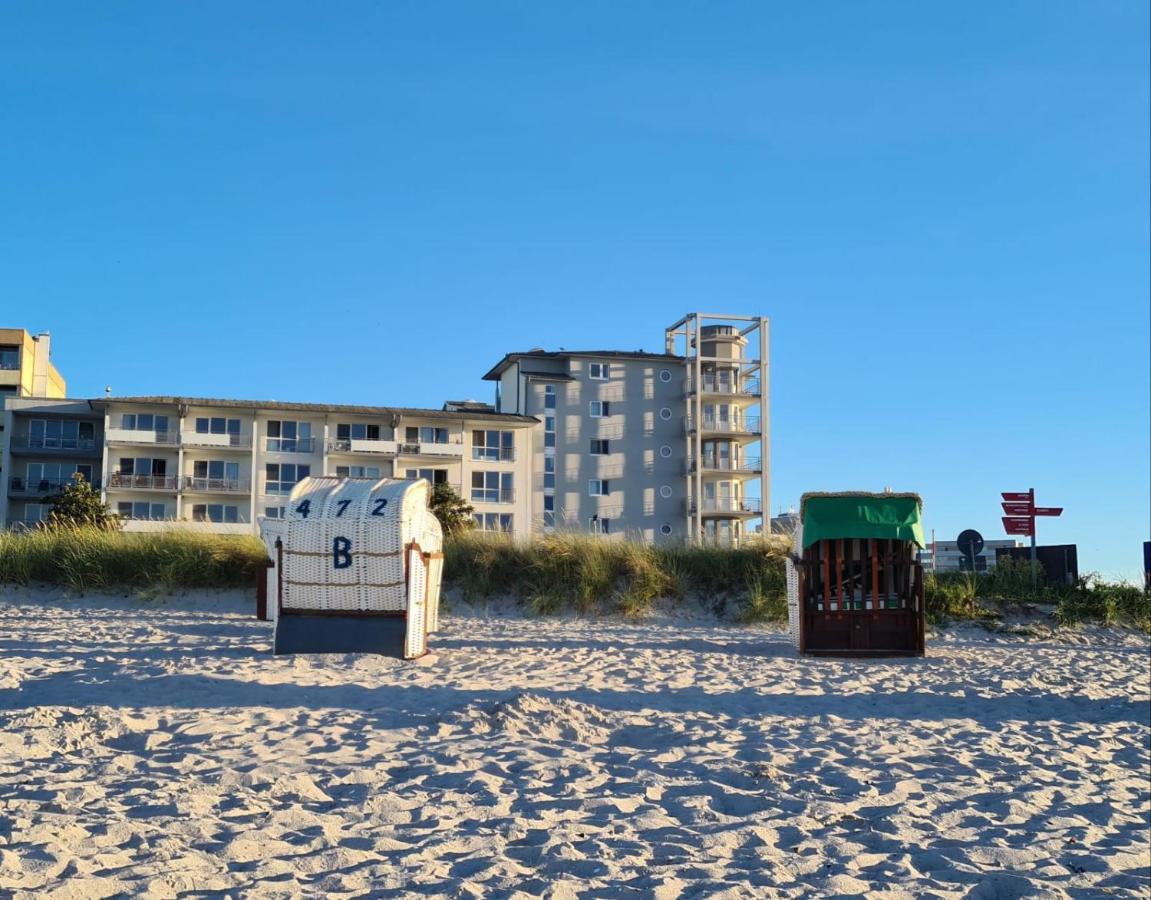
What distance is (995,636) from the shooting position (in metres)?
17.5

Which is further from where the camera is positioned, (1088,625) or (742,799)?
(1088,625)

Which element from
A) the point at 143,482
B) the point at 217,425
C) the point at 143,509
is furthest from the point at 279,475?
the point at 143,509

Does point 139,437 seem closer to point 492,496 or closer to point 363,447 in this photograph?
point 363,447

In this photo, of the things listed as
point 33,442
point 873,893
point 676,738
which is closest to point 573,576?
point 676,738

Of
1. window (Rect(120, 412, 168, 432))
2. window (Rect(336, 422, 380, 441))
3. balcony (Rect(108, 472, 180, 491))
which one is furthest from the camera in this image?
window (Rect(336, 422, 380, 441))

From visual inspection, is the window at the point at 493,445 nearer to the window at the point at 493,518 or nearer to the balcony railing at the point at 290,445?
the window at the point at 493,518

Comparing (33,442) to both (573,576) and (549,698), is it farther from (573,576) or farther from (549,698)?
(549,698)

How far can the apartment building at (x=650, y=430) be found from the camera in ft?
219

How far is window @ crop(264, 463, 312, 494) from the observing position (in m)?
60.4

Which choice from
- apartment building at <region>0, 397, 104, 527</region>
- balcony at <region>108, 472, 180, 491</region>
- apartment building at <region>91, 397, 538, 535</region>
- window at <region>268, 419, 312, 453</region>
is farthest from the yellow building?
window at <region>268, 419, 312, 453</region>

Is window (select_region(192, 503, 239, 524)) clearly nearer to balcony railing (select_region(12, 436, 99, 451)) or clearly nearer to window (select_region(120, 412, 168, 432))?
window (select_region(120, 412, 168, 432))

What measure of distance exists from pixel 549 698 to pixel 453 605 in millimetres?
10032

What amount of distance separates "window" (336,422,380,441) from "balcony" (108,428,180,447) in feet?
28.5

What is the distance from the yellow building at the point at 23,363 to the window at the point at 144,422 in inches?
584
